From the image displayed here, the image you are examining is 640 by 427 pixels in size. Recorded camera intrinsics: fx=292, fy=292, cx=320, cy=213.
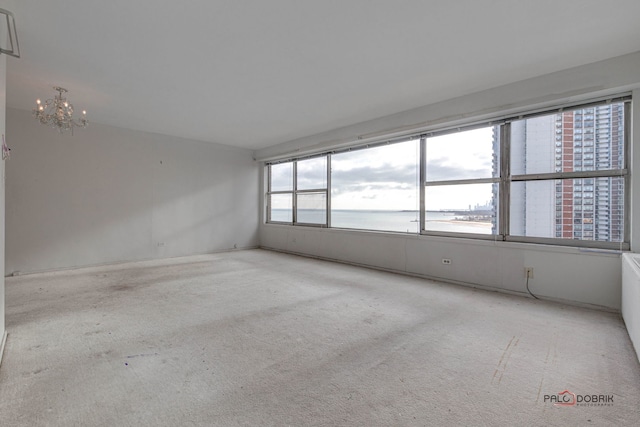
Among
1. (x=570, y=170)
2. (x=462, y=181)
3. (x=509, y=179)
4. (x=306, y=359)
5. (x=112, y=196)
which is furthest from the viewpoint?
(x=112, y=196)

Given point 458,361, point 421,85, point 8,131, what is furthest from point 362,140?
point 8,131

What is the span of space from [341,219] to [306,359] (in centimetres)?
418

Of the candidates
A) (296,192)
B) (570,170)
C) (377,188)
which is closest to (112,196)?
(296,192)

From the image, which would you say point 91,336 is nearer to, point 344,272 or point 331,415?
point 331,415

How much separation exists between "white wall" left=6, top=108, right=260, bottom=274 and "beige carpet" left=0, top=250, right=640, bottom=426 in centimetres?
153

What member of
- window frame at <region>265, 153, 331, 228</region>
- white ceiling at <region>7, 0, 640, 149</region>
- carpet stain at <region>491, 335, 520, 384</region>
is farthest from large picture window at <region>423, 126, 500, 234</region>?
window frame at <region>265, 153, 331, 228</region>

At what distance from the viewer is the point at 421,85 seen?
11.8 ft

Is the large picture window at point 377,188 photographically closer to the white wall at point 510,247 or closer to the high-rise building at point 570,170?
the white wall at point 510,247

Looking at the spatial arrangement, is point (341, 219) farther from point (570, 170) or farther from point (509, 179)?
point (570, 170)

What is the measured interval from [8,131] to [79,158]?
886mm

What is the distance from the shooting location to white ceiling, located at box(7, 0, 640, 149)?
7.35 ft

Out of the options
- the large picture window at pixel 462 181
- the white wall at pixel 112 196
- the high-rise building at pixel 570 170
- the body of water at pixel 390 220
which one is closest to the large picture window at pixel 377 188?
the body of water at pixel 390 220

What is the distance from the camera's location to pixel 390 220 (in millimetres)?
5234

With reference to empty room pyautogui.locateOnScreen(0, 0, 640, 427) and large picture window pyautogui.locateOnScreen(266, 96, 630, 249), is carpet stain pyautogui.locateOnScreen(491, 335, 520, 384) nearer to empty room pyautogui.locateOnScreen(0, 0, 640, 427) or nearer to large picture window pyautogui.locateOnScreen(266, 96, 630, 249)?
empty room pyautogui.locateOnScreen(0, 0, 640, 427)
